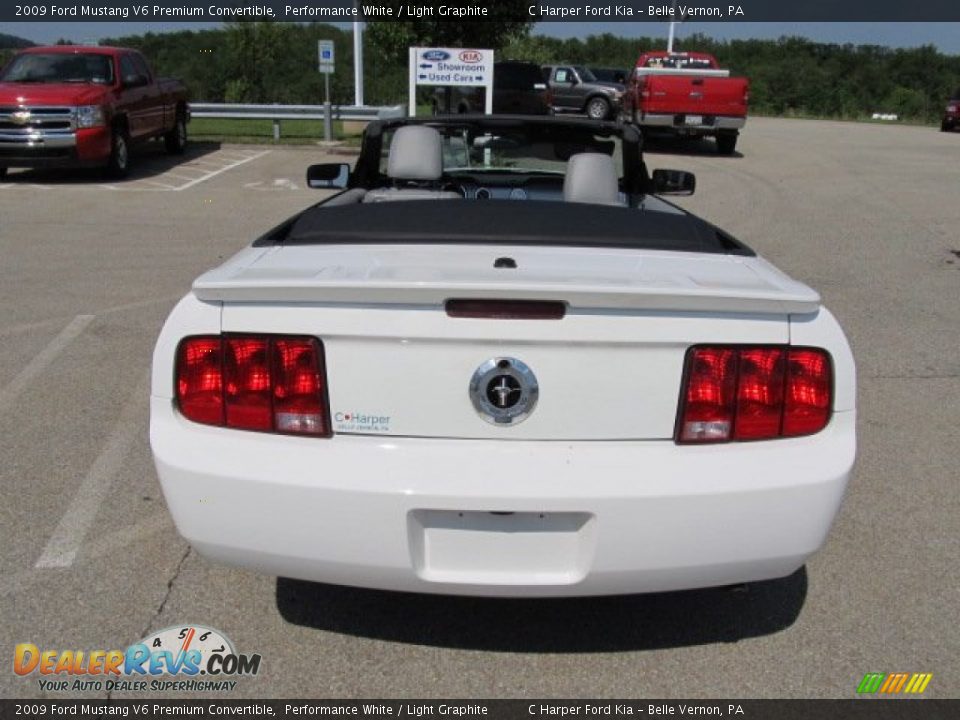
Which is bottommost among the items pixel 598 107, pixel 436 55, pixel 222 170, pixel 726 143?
pixel 222 170

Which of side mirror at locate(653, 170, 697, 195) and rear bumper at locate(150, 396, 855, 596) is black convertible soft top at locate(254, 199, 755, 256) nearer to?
rear bumper at locate(150, 396, 855, 596)

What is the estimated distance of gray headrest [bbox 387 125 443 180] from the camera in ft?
14.6

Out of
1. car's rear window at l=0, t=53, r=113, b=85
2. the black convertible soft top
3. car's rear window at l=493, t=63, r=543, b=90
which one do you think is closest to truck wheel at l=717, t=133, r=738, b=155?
car's rear window at l=493, t=63, r=543, b=90

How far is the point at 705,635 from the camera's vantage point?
9.83ft

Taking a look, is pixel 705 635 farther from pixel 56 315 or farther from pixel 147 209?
pixel 147 209

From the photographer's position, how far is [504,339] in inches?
94.0

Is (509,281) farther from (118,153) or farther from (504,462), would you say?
(118,153)

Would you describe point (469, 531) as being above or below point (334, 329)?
below

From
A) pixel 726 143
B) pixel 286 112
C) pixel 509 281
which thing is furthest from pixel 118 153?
pixel 509 281

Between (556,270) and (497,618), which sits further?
(497,618)

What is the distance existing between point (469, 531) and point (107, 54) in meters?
14.1

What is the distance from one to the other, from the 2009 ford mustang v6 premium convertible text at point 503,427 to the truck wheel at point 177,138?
51.1ft

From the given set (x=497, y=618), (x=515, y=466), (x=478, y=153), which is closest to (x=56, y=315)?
(x=478, y=153)

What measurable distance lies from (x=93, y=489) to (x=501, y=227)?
80.1 inches
